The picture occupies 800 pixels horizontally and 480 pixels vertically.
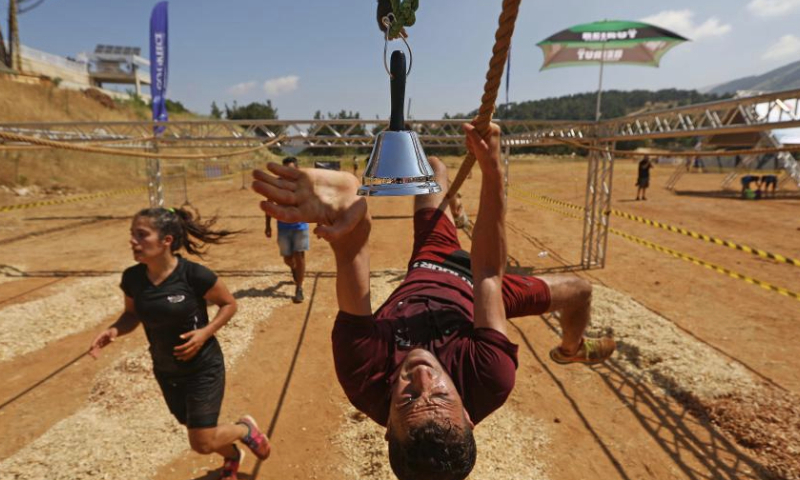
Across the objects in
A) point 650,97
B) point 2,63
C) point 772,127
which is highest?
point 650,97

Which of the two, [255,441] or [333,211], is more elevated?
[333,211]

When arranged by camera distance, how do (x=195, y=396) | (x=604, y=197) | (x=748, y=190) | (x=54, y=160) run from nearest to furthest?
1. (x=195, y=396)
2. (x=604, y=197)
3. (x=748, y=190)
4. (x=54, y=160)

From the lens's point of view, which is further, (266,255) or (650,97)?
(650,97)

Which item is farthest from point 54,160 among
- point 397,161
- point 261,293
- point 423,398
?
point 423,398

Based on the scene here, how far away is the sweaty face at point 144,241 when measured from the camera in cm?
271

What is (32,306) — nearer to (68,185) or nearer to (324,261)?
(324,261)

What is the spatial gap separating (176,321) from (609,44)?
15194 millimetres

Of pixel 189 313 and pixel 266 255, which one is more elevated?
pixel 189 313

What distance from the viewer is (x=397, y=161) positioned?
4.70 feet

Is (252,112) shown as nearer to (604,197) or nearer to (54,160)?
(54,160)

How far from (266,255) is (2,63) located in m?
31.7

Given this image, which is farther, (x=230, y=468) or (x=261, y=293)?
(x=261, y=293)

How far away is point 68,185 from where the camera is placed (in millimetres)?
22578

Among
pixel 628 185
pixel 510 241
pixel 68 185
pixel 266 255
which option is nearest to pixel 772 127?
pixel 510 241
